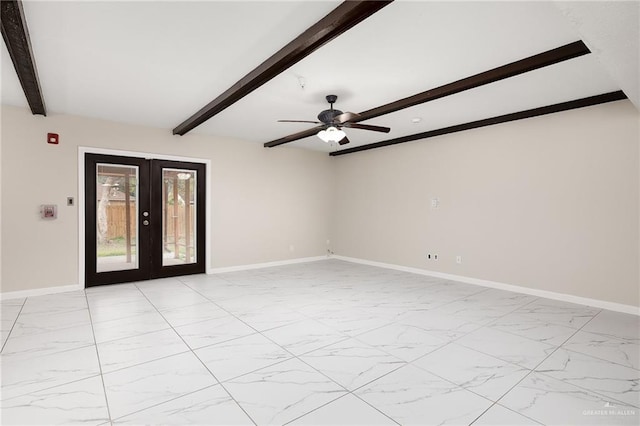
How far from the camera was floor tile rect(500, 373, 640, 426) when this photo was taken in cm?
192

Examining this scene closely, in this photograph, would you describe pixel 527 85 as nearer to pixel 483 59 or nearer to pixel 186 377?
pixel 483 59

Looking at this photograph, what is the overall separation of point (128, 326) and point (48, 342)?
634mm

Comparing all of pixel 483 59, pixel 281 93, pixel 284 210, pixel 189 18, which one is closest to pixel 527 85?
pixel 483 59

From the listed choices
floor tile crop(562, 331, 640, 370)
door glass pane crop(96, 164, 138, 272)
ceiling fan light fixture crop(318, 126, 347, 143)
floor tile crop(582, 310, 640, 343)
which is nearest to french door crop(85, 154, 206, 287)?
door glass pane crop(96, 164, 138, 272)

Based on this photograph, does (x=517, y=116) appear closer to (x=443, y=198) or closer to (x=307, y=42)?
(x=443, y=198)

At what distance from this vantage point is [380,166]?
6.81 metres

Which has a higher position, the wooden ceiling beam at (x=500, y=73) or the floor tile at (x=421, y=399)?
the wooden ceiling beam at (x=500, y=73)

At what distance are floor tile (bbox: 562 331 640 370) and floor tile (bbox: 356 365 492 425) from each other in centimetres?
145

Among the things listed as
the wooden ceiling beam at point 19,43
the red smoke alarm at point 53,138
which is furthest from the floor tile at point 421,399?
the red smoke alarm at point 53,138

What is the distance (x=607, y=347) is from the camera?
289cm

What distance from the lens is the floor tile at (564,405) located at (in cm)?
192

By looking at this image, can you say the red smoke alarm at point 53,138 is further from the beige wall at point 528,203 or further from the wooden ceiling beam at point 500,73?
the beige wall at point 528,203

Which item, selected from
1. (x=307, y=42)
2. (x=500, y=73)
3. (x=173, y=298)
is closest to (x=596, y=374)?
(x=500, y=73)

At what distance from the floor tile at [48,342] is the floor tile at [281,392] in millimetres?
1702
